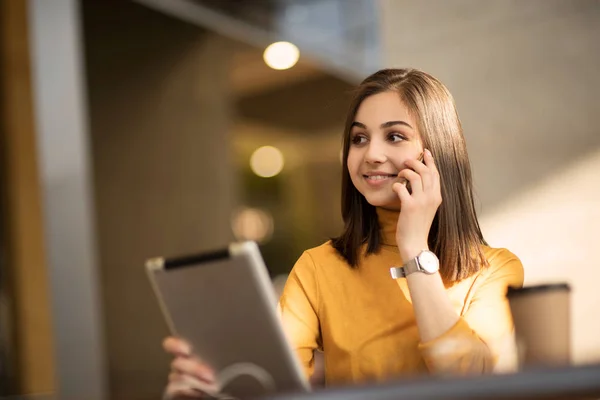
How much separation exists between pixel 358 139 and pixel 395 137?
0.09 meters

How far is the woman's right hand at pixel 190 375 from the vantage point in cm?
126

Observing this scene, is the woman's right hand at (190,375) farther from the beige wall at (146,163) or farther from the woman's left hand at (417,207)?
the beige wall at (146,163)

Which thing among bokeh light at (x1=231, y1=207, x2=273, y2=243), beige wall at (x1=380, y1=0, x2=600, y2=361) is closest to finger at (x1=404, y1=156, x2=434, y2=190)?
beige wall at (x1=380, y1=0, x2=600, y2=361)

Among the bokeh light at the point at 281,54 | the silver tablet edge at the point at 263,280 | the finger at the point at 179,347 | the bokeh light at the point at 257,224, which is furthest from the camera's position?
the bokeh light at the point at 257,224

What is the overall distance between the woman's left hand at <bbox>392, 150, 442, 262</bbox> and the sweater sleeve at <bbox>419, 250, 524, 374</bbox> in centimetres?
16

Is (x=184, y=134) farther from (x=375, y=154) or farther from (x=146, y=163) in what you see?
(x=375, y=154)

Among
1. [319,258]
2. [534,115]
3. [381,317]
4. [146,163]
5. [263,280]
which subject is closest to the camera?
[263,280]

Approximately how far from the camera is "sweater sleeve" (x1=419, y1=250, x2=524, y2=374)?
1.32 m

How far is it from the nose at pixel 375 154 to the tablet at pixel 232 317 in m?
0.41

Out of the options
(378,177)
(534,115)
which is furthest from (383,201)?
(534,115)

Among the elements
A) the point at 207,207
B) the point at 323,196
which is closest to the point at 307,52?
the point at 207,207

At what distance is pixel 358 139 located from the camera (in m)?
1.59

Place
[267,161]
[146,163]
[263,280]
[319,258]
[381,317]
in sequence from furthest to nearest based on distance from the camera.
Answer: [267,161] < [146,163] < [319,258] < [381,317] < [263,280]

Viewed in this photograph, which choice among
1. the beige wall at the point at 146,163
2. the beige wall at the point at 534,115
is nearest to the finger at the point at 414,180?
the beige wall at the point at 534,115
